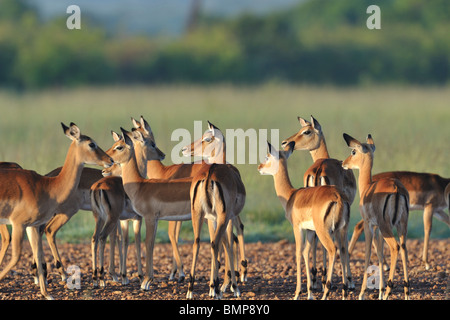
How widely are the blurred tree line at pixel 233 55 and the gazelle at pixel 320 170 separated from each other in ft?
115

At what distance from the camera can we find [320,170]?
35.6ft

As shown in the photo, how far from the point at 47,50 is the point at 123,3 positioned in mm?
130480

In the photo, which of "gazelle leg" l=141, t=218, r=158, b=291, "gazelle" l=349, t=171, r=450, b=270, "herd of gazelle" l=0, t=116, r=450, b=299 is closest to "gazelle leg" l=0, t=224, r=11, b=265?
"herd of gazelle" l=0, t=116, r=450, b=299

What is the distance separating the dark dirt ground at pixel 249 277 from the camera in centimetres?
996

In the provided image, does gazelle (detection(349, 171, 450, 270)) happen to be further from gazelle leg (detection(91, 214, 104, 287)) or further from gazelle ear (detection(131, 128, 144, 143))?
gazelle leg (detection(91, 214, 104, 287))

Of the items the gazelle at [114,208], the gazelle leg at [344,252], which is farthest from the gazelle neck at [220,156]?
the gazelle leg at [344,252]

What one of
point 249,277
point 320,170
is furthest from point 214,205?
point 249,277

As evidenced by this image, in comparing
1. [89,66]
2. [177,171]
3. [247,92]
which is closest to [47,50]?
[89,66]

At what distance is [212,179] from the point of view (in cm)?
958

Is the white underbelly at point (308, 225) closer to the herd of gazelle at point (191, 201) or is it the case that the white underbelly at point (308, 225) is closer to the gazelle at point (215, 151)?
the herd of gazelle at point (191, 201)

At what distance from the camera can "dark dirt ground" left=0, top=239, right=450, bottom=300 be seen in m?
9.96

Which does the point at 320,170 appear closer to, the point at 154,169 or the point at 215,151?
the point at 215,151

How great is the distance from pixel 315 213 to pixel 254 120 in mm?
18669

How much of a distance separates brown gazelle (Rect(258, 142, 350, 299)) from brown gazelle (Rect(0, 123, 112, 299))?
1.99m
